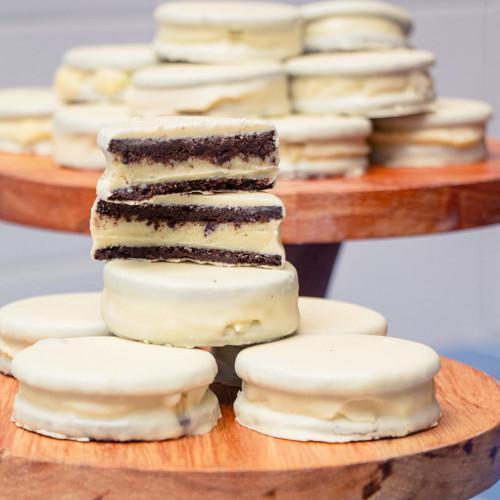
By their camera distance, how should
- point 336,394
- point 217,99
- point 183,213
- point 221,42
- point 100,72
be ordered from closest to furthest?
1. point 336,394
2. point 183,213
3. point 217,99
4. point 221,42
5. point 100,72

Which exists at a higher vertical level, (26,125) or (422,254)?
(26,125)

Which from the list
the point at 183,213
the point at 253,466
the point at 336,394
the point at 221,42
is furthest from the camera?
the point at 221,42

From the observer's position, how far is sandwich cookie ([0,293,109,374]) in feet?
4.37

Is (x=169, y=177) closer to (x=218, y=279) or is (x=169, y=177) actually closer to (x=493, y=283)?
(x=218, y=279)

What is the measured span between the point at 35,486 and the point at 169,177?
0.42 metres

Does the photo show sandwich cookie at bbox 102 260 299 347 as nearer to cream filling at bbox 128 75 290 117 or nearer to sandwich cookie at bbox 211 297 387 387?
sandwich cookie at bbox 211 297 387 387

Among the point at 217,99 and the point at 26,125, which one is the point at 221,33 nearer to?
the point at 217,99

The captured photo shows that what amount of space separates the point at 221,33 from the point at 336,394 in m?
1.11

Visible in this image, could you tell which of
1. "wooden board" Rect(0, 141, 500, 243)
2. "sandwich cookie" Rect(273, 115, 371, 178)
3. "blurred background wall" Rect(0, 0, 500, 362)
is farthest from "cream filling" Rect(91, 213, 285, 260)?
"blurred background wall" Rect(0, 0, 500, 362)

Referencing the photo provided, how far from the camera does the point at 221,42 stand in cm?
214

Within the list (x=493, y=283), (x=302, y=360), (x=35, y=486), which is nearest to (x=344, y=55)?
(x=302, y=360)

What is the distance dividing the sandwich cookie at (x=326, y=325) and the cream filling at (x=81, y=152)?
755 mm

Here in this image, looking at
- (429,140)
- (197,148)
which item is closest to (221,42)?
(429,140)

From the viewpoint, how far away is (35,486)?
1.04 metres
